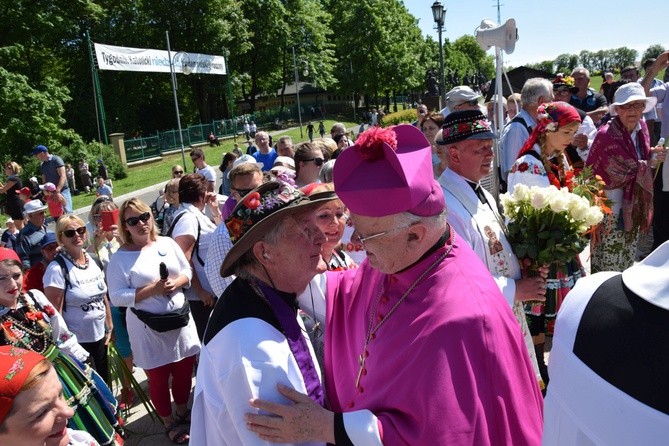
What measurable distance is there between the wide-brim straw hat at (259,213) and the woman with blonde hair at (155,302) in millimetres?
2358

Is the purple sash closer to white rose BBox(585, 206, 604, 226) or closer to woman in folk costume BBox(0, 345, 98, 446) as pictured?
woman in folk costume BBox(0, 345, 98, 446)

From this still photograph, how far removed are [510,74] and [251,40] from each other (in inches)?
1441

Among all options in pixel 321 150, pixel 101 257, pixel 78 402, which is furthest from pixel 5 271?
pixel 321 150

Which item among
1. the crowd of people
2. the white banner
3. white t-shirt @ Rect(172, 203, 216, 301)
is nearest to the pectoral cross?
the crowd of people

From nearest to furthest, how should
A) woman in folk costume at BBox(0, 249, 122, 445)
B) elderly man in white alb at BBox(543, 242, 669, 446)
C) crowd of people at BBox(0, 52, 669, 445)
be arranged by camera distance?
elderly man in white alb at BBox(543, 242, 669, 446)
crowd of people at BBox(0, 52, 669, 445)
woman in folk costume at BBox(0, 249, 122, 445)

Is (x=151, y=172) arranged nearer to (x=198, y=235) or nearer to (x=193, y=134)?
(x=193, y=134)

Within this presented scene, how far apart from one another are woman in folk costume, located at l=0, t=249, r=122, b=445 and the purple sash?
1.78 meters

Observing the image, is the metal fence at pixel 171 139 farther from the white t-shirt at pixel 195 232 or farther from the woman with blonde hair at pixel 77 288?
the woman with blonde hair at pixel 77 288

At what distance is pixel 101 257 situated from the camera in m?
5.38

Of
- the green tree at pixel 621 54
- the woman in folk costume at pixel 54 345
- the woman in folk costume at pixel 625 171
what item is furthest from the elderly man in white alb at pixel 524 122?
the green tree at pixel 621 54

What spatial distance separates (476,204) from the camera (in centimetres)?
327

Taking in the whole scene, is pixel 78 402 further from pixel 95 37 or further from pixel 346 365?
pixel 95 37

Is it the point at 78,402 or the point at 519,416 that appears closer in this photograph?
the point at 519,416

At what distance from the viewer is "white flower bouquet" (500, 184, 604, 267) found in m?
3.20
